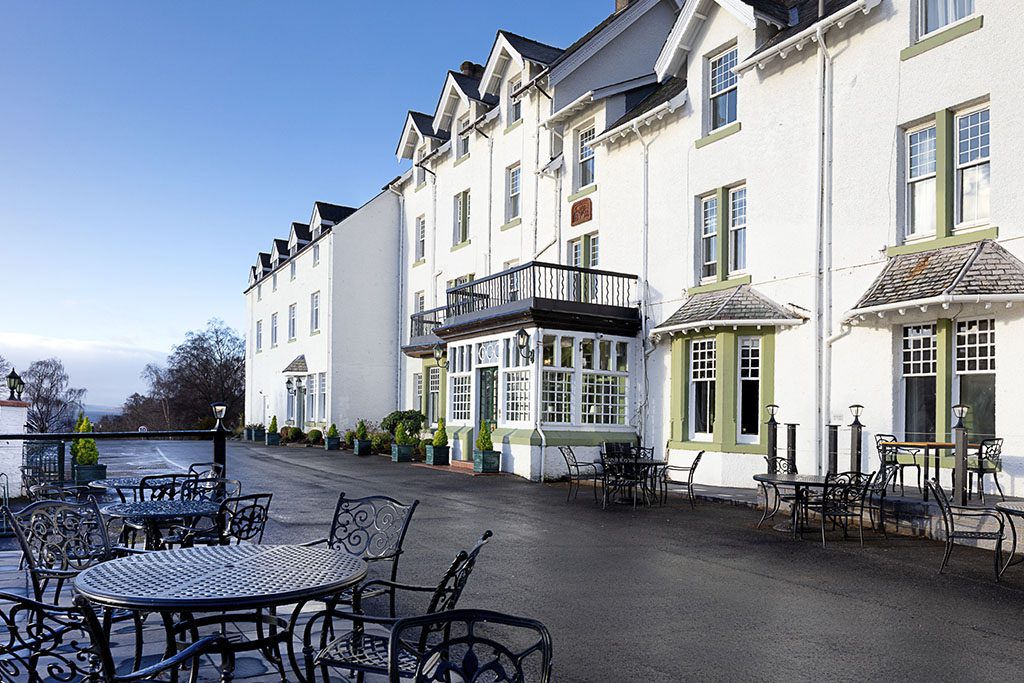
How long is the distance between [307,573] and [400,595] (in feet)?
12.3

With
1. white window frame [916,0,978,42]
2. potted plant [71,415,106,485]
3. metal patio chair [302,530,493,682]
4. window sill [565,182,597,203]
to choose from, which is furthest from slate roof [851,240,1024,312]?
potted plant [71,415,106,485]

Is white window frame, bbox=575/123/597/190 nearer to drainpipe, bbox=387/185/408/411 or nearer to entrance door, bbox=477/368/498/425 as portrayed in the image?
entrance door, bbox=477/368/498/425

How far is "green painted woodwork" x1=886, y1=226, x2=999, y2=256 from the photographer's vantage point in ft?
41.1

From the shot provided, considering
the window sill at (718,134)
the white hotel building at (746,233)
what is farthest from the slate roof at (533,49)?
the window sill at (718,134)

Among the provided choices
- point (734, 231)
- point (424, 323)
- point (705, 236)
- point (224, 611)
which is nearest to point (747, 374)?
point (734, 231)

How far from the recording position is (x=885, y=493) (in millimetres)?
12234

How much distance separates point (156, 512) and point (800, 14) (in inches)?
627

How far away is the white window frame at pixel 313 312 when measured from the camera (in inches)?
1506

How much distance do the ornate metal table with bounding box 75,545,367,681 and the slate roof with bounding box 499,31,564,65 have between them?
22.0m

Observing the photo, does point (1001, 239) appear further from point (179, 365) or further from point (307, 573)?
point (179, 365)

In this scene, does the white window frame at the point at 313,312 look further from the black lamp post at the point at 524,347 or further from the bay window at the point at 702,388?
the bay window at the point at 702,388

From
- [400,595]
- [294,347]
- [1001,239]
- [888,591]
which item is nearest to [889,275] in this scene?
[1001,239]

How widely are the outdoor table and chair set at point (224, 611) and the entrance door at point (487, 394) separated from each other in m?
16.2

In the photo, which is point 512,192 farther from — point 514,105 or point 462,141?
point 462,141
